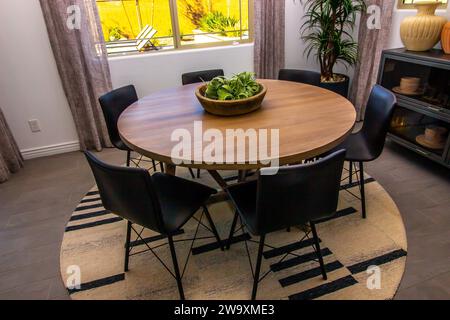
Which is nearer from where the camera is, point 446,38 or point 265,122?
point 265,122

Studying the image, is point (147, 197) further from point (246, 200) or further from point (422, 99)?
point (422, 99)

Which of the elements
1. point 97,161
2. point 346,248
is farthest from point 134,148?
point 346,248

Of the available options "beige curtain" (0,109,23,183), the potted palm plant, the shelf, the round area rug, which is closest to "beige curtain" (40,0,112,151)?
"beige curtain" (0,109,23,183)

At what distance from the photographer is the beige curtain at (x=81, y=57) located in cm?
268

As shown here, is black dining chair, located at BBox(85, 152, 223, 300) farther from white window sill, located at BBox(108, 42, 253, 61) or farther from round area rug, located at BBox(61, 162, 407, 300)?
white window sill, located at BBox(108, 42, 253, 61)

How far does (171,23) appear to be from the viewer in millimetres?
3275

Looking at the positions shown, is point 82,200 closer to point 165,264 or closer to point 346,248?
point 165,264

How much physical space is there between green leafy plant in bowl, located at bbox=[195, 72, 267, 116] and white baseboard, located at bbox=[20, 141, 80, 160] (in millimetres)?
2074

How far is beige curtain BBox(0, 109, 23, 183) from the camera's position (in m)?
2.74

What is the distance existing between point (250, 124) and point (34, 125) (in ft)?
8.32

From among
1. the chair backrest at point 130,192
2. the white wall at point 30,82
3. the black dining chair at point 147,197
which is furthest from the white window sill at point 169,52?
the chair backrest at point 130,192

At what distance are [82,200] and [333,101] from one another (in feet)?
6.71

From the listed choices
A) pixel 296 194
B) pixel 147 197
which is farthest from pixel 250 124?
pixel 147 197

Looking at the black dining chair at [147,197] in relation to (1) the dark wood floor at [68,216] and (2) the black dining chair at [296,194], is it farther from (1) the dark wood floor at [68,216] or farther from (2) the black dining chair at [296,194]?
(1) the dark wood floor at [68,216]
